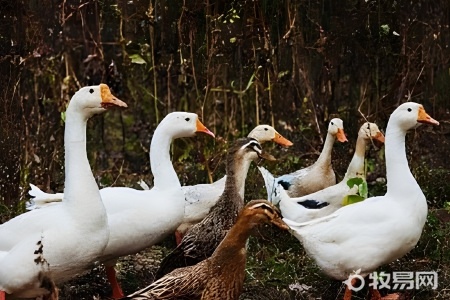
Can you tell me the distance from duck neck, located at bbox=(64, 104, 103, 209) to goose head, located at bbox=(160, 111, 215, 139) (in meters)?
1.24

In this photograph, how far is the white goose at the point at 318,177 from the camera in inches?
344

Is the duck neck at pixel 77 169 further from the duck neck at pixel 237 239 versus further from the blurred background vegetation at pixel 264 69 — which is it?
the blurred background vegetation at pixel 264 69

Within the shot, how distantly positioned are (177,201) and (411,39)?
375cm

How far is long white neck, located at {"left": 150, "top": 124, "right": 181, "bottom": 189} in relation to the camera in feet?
23.7

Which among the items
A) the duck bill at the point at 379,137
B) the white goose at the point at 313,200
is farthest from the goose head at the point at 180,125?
the duck bill at the point at 379,137

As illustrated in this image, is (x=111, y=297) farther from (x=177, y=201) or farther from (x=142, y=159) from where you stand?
(x=142, y=159)

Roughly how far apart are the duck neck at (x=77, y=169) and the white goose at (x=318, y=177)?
2.72 metres

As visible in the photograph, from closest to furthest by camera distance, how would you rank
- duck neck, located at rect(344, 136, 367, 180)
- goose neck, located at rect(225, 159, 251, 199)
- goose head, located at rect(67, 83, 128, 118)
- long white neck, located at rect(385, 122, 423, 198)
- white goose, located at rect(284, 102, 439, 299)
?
goose head, located at rect(67, 83, 128, 118)
white goose, located at rect(284, 102, 439, 299)
long white neck, located at rect(385, 122, 423, 198)
goose neck, located at rect(225, 159, 251, 199)
duck neck, located at rect(344, 136, 367, 180)

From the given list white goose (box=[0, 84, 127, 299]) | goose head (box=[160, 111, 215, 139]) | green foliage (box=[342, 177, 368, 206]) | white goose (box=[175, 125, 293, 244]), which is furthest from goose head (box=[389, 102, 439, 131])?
white goose (box=[0, 84, 127, 299])

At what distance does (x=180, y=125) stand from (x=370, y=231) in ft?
5.83

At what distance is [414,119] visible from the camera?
23.0 feet

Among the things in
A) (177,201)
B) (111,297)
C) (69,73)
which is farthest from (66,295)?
(69,73)

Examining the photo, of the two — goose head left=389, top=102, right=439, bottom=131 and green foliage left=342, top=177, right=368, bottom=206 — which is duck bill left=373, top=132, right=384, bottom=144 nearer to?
green foliage left=342, top=177, right=368, bottom=206

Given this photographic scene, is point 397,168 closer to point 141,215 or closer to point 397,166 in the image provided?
point 397,166
